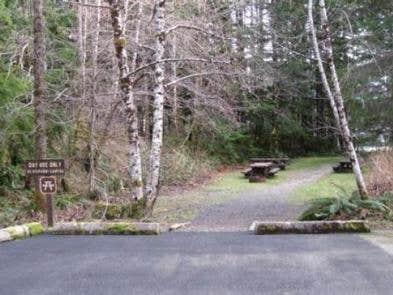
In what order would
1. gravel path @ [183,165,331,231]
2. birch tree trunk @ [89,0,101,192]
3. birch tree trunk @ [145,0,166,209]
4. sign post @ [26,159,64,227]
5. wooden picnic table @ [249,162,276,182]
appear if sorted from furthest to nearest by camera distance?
wooden picnic table @ [249,162,276,182] < birch tree trunk @ [89,0,101,192] < birch tree trunk @ [145,0,166,209] < gravel path @ [183,165,331,231] < sign post @ [26,159,64,227]

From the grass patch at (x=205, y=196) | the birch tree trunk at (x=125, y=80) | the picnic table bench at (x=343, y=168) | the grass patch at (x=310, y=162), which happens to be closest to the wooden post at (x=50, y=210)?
the birch tree trunk at (x=125, y=80)

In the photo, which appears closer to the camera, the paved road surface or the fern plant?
the paved road surface

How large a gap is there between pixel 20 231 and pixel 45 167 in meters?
1.39

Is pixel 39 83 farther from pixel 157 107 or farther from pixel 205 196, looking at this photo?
pixel 205 196

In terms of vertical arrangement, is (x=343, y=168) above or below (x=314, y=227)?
below

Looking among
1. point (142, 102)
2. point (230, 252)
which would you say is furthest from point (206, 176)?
point (230, 252)

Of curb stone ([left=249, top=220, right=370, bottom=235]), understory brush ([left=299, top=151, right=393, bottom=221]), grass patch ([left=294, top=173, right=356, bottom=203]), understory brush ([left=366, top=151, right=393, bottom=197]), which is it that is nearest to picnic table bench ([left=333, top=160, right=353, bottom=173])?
grass patch ([left=294, top=173, right=356, bottom=203])

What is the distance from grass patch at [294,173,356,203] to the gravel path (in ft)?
1.12

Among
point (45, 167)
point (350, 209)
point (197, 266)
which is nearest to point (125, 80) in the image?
point (45, 167)

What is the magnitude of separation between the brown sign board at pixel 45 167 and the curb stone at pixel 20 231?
896 millimetres

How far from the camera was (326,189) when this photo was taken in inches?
702

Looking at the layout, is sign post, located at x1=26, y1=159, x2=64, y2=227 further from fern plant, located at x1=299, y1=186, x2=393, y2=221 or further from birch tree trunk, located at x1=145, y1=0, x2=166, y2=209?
fern plant, located at x1=299, y1=186, x2=393, y2=221

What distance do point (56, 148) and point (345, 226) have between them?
353 inches

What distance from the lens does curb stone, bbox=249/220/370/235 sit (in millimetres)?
9234
